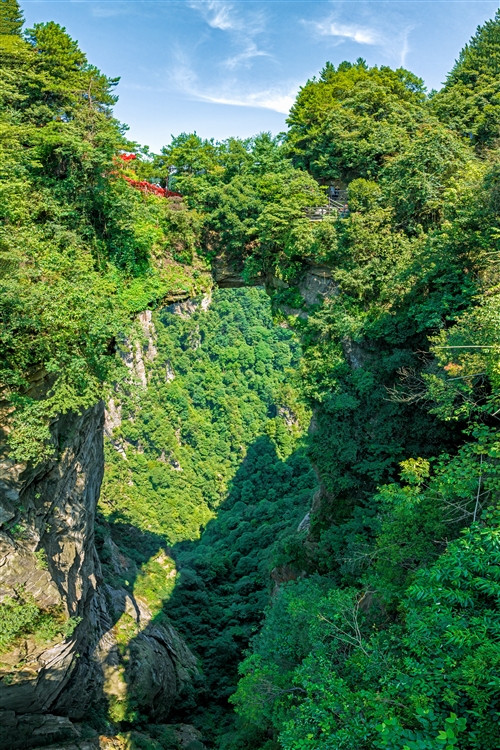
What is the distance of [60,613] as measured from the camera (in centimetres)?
985

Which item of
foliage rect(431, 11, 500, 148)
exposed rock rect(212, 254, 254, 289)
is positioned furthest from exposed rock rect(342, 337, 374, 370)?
foliage rect(431, 11, 500, 148)

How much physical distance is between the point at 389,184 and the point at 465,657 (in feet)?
38.0

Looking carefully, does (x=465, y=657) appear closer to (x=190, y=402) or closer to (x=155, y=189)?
(x=155, y=189)

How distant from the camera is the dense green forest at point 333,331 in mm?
5168

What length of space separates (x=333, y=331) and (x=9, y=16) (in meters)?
12.0

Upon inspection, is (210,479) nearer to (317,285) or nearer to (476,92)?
(317,285)

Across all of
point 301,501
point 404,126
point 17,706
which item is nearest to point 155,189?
point 404,126

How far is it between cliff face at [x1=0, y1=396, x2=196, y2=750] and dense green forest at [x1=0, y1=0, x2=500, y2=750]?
3.17 feet

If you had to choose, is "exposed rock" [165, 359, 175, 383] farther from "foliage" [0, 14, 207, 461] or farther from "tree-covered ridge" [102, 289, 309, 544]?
"foliage" [0, 14, 207, 461]

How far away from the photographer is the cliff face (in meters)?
8.80

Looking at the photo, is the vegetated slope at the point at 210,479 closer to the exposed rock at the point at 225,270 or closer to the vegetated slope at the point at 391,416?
the vegetated slope at the point at 391,416

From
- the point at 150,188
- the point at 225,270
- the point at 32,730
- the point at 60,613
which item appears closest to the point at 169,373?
the point at 225,270

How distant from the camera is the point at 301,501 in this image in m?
32.6

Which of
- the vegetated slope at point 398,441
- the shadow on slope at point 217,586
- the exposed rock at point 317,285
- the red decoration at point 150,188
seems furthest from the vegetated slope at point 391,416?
the shadow on slope at point 217,586
